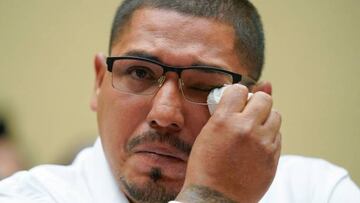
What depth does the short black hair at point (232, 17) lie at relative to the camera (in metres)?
1.68

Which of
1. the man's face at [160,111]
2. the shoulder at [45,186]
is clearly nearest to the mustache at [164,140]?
the man's face at [160,111]

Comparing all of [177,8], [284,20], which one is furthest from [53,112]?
[177,8]

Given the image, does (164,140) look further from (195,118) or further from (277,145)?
(277,145)

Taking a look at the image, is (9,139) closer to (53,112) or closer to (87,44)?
(53,112)

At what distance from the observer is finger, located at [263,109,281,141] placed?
1.32m

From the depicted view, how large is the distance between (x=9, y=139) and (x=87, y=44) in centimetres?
99

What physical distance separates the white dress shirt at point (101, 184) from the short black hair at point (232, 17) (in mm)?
431

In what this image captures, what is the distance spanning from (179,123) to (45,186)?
532 mm

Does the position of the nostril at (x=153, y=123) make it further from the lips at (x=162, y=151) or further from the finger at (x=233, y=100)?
the finger at (x=233, y=100)

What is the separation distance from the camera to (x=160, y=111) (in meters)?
1.45

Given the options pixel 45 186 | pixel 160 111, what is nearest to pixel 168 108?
pixel 160 111

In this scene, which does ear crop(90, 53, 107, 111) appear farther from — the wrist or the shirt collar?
the wrist

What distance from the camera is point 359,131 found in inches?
134

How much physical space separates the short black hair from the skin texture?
34mm
